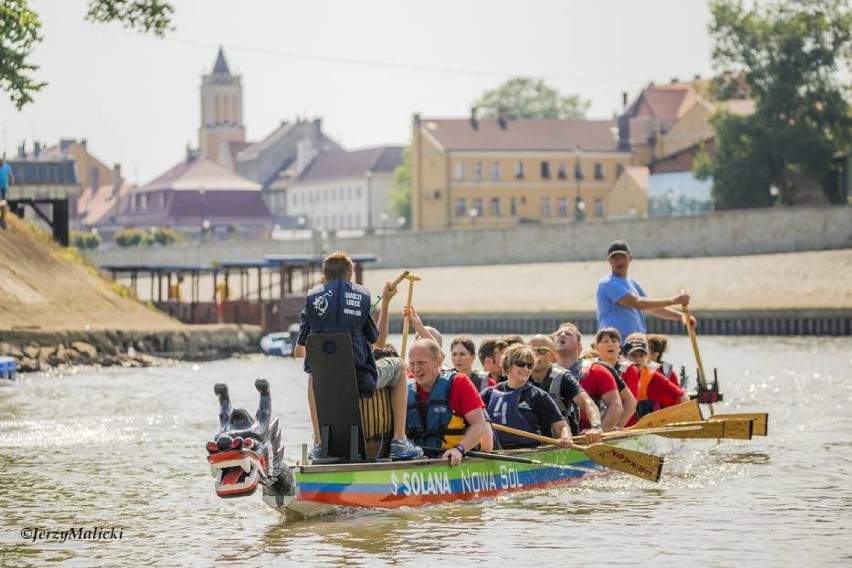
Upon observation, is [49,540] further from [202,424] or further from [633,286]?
[202,424]

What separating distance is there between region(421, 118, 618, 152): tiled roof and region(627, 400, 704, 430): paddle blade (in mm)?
120022

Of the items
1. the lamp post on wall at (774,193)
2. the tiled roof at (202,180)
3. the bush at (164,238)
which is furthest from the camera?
the tiled roof at (202,180)

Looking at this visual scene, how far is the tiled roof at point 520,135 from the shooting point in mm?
143625

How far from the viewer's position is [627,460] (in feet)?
65.5

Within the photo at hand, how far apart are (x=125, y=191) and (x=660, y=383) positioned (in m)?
179

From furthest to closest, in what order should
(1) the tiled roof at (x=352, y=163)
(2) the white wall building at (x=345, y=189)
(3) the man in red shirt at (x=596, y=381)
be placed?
(1) the tiled roof at (x=352, y=163) → (2) the white wall building at (x=345, y=189) → (3) the man in red shirt at (x=596, y=381)

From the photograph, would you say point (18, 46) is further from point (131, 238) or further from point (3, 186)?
point (131, 238)

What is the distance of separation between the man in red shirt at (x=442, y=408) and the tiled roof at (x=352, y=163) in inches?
6026

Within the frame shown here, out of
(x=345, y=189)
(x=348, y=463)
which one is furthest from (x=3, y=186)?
(x=345, y=189)

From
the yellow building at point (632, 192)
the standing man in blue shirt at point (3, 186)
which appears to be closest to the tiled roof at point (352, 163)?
the yellow building at point (632, 192)

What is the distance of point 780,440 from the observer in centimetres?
2706

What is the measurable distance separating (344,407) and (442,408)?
160 cm

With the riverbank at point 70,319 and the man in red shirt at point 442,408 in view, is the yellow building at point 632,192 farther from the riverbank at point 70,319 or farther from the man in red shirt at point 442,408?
the man in red shirt at point 442,408

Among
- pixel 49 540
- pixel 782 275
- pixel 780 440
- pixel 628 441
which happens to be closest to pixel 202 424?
pixel 780 440
